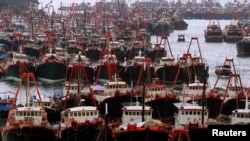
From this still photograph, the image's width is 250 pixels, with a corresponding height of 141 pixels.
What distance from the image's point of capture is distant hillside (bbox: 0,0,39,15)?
96.1 m

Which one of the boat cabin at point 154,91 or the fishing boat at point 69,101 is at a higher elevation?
the boat cabin at point 154,91

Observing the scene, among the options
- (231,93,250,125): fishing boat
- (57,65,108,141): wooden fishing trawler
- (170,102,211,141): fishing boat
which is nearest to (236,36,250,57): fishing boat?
(170,102,211,141): fishing boat

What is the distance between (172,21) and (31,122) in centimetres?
8072

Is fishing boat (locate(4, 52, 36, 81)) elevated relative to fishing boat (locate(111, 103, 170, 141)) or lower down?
lower down

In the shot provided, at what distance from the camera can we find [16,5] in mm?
102688

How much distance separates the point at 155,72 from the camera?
39750 mm

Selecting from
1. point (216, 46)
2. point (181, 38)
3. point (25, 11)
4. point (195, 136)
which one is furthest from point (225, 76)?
point (25, 11)

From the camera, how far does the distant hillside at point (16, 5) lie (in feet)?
315

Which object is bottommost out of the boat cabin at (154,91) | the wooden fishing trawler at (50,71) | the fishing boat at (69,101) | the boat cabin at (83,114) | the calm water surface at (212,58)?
the calm water surface at (212,58)

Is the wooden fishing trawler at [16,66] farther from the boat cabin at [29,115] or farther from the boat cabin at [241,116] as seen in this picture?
the boat cabin at [241,116]

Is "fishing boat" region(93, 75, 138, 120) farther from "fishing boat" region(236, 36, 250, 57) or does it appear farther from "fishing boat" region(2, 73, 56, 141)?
"fishing boat" region(236, 36, 250, 57)

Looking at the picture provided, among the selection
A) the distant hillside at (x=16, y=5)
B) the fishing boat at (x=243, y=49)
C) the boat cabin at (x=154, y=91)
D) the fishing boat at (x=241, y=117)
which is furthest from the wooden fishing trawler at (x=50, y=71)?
the distant hillside at (x=16, y=5)

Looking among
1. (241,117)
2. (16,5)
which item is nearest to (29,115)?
(241,117)

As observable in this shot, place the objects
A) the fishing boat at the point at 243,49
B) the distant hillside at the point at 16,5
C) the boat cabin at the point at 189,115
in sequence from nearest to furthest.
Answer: the boat cabin at the point at 189,115
the fishing boat at the point at 243,49
the distant hillside at the point at 16,5
